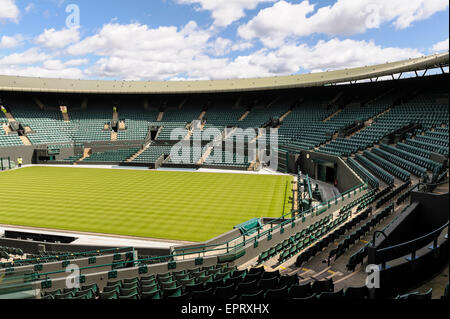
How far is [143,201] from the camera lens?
21.6 meters

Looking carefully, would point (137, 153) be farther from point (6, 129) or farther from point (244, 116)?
point (6, 129)

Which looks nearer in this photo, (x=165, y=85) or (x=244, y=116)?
(x=244, y=116)

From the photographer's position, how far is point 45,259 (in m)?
11.9

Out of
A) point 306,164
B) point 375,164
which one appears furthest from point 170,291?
point 306,164

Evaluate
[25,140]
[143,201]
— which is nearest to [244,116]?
[143,201]

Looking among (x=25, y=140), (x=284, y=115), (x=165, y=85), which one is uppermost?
(x=165, y=85)

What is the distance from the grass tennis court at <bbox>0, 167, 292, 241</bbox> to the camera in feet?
55.5

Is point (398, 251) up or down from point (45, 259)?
up

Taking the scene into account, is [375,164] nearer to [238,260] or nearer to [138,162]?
[238,260]

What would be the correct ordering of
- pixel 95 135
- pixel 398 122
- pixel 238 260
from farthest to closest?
1. pixel 95 135
2. pixel 398 122
3. pixel 238 260

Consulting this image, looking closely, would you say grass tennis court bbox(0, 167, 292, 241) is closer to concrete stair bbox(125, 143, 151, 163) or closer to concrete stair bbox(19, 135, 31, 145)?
concrete stair bbox(125, 143, 151, 163)

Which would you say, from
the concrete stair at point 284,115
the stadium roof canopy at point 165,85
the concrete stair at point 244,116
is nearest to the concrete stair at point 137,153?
the stadium roof canopy at point 165,85
